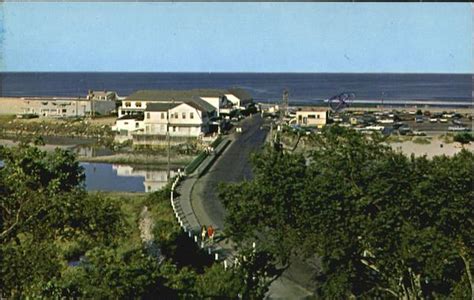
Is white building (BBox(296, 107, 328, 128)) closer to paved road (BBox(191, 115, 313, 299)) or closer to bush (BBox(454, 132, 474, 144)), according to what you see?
paved road (BBox(191, 115, 313, 299))

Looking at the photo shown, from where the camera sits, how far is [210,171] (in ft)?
29.3

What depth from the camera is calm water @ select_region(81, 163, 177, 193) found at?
9.69 m

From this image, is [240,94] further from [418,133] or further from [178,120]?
[418,133]

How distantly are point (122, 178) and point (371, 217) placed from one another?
25.8 feet

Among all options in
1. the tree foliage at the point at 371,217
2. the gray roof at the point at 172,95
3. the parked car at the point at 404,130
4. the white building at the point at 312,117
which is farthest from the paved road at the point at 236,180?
the parked car at the point at 404,130

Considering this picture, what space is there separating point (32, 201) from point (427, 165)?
1950mm

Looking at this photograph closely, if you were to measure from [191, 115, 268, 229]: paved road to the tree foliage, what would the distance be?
192 cm

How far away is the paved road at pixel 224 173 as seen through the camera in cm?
605

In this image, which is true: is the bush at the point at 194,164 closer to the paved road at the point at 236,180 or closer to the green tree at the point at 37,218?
the paved road at the point at 236,180

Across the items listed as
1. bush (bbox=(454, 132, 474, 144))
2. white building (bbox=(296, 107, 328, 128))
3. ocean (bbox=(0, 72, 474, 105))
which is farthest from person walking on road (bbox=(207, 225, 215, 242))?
ocean (bbox=(0, 72, 474, 105))

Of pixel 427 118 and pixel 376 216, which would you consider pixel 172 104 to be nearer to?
pixel 427 118

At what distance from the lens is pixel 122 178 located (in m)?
10.7

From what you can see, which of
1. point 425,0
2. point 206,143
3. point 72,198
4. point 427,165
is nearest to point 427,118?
point 206,143

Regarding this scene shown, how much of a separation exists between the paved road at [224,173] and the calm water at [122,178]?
1020 mm
